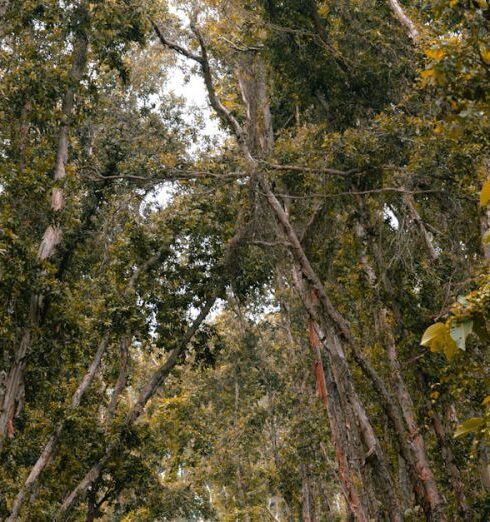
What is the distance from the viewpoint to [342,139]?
9156mm

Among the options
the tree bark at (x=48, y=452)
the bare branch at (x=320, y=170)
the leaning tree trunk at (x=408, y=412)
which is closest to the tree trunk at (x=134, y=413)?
the tree bark at (x=48, y=452)

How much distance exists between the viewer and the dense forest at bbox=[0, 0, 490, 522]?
846cm

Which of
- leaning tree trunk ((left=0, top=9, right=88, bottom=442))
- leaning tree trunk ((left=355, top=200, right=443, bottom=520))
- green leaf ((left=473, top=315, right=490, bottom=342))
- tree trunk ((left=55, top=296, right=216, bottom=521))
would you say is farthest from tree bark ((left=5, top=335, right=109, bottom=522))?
green leaf ((left=473, top=315, right=490, bottom=342))

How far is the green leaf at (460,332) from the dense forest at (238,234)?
5.20 m

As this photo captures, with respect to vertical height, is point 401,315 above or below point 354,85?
below

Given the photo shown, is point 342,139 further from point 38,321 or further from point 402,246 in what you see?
point 38,321

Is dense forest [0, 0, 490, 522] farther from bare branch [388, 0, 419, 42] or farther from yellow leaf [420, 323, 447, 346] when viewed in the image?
yellow leaf [420, 323, 447, 346]

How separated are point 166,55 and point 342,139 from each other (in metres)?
8.00

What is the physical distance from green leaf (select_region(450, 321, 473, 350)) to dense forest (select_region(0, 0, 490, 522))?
520 centimetres

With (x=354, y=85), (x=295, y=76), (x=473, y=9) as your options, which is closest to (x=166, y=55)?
(x=295, y=76)

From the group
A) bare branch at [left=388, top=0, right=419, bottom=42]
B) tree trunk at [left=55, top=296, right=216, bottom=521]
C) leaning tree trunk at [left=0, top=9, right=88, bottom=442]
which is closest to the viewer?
bare branch at [left=388, top=0, right=419, bottom=42]

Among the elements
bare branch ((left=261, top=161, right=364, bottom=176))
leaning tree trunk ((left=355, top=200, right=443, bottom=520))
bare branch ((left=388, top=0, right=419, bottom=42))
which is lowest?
leaning tree trunk ((left=355, top=200, right=443, bottom=520))

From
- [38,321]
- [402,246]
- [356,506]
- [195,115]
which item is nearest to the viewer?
[356,506]

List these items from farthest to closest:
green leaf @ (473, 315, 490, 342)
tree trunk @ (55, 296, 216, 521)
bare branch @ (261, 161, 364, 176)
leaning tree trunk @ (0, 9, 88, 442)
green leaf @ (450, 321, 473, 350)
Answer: tree trunk @ (55, 296, 216, 521) < bare branch @ (261, 161, 364, 176) < leaning tree trunk @ (0, 9, 88, 442) < green leaf @ (473, 315, 490, 342) < green leaf @ (450, 321, 473, 350)
